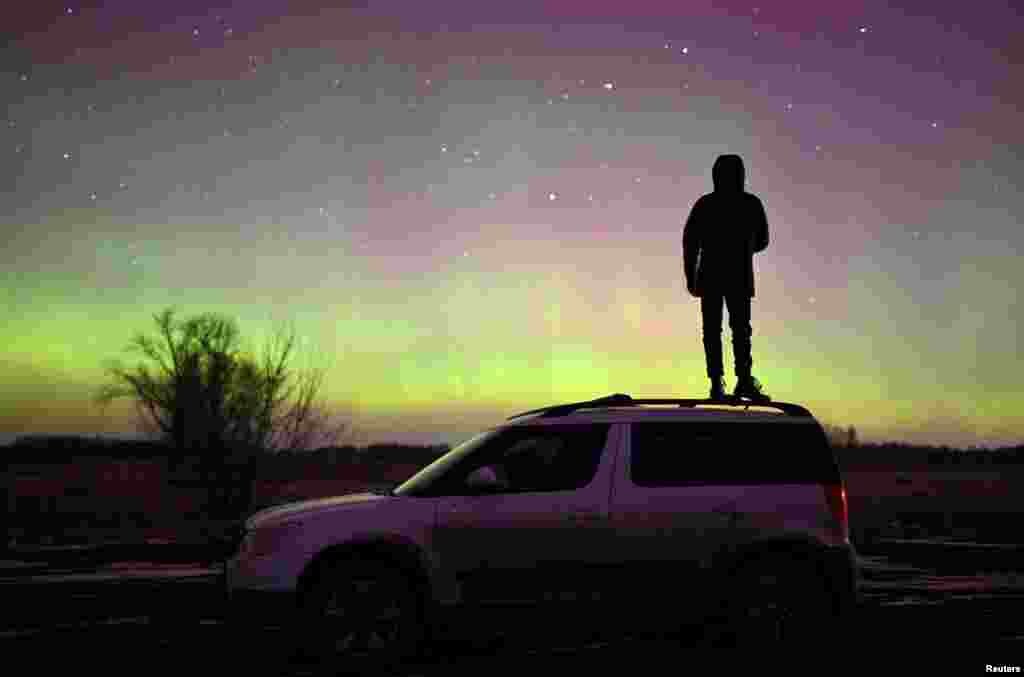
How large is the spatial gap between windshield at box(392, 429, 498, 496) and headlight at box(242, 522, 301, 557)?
86 centimetres

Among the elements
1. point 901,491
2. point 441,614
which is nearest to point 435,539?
point 441,614

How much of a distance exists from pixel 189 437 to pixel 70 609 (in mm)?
30180

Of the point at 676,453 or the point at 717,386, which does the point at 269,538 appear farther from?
the point at 717,386

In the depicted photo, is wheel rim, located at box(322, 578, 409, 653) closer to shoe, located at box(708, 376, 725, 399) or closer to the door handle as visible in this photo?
the door handle

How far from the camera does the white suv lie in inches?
375

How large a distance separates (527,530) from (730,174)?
6.34 metres

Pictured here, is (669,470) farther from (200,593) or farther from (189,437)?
(189,437)

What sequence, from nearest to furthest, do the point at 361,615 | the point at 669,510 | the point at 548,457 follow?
the point at 361,615, the point at 669,510, the point at 548,457

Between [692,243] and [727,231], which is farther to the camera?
[692,243]

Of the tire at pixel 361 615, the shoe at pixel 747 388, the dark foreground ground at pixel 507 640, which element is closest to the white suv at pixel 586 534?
the tire at pixel 361 615

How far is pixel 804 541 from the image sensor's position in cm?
995

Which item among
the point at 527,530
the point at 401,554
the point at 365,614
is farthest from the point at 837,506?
the point at 365,614

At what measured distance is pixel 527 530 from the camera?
31.7 ft

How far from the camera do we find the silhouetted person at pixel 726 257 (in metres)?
14.6
